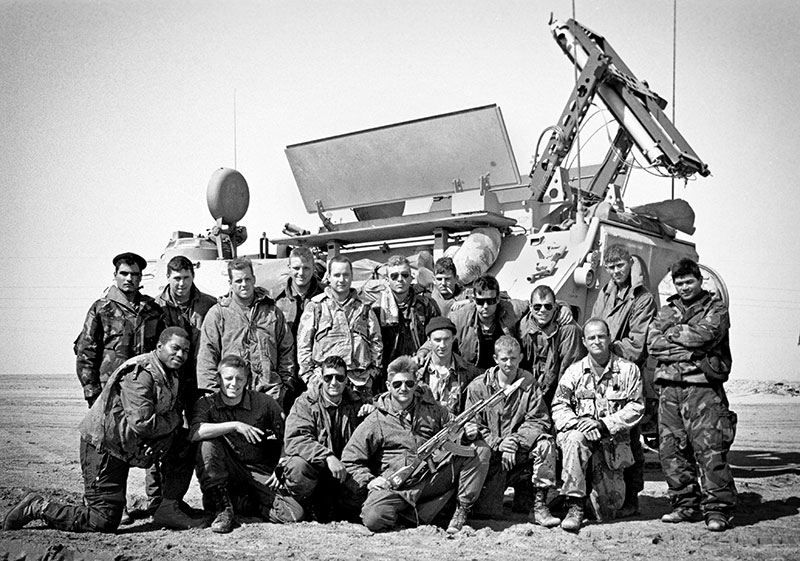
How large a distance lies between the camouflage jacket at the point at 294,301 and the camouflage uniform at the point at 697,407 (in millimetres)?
2550

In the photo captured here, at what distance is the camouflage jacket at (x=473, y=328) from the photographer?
5.77 meters

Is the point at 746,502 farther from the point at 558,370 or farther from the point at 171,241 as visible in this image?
the point at 171,241

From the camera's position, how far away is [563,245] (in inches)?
292

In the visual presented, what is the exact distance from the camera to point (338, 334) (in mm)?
5551

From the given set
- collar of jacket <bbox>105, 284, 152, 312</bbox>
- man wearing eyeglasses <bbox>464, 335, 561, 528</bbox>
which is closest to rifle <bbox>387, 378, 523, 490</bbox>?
man wearing eyeglasses <bbox>464, 335, 561, 528</bbox>

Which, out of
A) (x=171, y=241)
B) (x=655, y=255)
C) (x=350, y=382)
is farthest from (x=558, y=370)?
(x=171, y=241)

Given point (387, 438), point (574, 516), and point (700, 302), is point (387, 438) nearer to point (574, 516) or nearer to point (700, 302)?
point (574, 516)

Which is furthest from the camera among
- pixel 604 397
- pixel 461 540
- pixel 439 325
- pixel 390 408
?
pixel 439 325

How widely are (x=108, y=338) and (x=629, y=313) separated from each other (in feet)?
12.0

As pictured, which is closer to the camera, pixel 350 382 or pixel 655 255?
pixel 350 382

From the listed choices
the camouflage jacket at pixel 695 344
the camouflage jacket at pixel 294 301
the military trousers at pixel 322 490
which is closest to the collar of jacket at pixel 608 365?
the camouflage jacket at pixel 695 344

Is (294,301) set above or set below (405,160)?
below

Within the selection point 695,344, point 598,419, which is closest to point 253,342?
point 598,419

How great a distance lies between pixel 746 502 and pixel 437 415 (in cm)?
231
